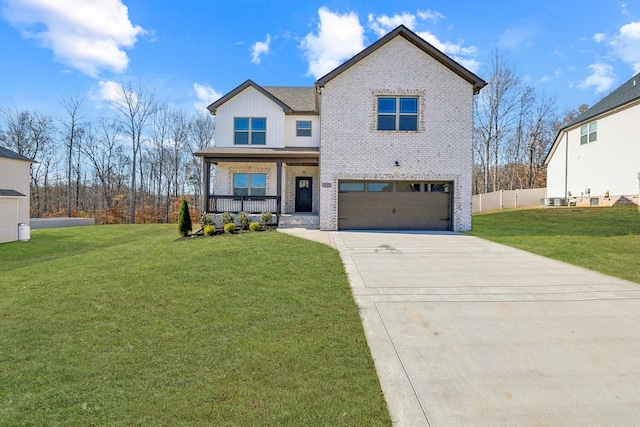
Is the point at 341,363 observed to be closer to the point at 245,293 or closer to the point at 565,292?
the point at 245,293

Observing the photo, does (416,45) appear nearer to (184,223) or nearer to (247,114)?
(247,114)

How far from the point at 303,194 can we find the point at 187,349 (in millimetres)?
14030

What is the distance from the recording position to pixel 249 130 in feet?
54.6

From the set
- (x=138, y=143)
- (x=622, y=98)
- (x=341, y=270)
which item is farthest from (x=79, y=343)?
(x=138, y=143)

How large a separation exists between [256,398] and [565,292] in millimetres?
5906

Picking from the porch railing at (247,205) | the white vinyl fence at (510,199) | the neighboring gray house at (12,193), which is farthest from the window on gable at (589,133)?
the neighboring gray house at (12,193)

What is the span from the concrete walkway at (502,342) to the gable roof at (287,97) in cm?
1214

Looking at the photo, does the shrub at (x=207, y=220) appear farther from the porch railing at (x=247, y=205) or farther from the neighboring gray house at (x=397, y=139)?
the neighboring gray house at (x=397, y=139)

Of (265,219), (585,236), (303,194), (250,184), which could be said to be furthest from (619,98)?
(250,184)

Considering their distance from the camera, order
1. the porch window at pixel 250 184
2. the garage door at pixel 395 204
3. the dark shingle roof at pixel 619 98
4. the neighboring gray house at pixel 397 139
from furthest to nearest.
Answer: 1. the dark shingle roof at pixel 619 98
2. the porch window at pixel 250 184
3. the garage door at pixel 395 204
4. the neighboring gray house at pixel 397 139

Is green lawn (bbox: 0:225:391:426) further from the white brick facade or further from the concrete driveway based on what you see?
the white brick facade

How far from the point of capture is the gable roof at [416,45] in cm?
1305

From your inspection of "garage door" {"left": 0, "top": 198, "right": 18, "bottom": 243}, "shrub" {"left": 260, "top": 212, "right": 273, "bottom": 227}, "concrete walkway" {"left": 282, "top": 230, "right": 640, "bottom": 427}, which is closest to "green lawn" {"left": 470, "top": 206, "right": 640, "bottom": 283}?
"concrete walkway" {"left": 282, "top": 230, "right": 640, "bottom": 427}

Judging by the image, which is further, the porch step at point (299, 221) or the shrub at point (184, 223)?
the porch step at point (299, 221)
